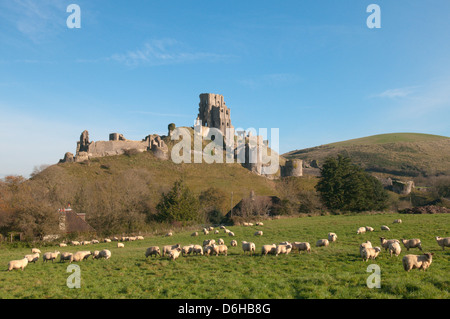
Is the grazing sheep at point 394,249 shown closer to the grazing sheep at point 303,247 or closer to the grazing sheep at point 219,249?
the grazing sheep at point 303,247

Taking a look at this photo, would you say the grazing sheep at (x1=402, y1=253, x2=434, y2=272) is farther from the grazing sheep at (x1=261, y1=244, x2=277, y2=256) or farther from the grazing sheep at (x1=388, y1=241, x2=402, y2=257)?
the grazing sheep at (x1=261, y1=244, x2=277, y2=256)

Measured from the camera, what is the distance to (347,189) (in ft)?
184

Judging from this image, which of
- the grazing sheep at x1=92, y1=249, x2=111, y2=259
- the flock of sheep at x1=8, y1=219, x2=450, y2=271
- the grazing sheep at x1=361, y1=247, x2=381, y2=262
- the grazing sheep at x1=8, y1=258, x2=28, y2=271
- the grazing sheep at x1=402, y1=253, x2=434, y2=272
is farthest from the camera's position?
the grazing sheep at x1=92, y1=249, x2=111, y2=259

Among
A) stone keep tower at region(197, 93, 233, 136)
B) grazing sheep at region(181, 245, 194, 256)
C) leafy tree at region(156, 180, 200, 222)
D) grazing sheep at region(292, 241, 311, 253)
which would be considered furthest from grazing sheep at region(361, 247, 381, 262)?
stone keep tower at region(197, 93, 233, 136)

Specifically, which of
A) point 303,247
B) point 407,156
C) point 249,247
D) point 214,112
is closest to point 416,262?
point 303,247

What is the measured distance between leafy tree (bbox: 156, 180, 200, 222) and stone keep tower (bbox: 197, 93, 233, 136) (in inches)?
3059

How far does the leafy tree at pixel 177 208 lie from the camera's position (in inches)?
2040

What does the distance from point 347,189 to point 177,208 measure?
104ft

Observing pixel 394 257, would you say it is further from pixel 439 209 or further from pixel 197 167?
pixel 197 167

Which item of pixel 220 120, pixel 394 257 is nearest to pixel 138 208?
pixel 394 257

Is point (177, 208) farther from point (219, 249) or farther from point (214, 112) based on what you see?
point (214, 112)

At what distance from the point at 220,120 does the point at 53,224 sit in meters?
98.8

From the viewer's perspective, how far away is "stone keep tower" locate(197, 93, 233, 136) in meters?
131
